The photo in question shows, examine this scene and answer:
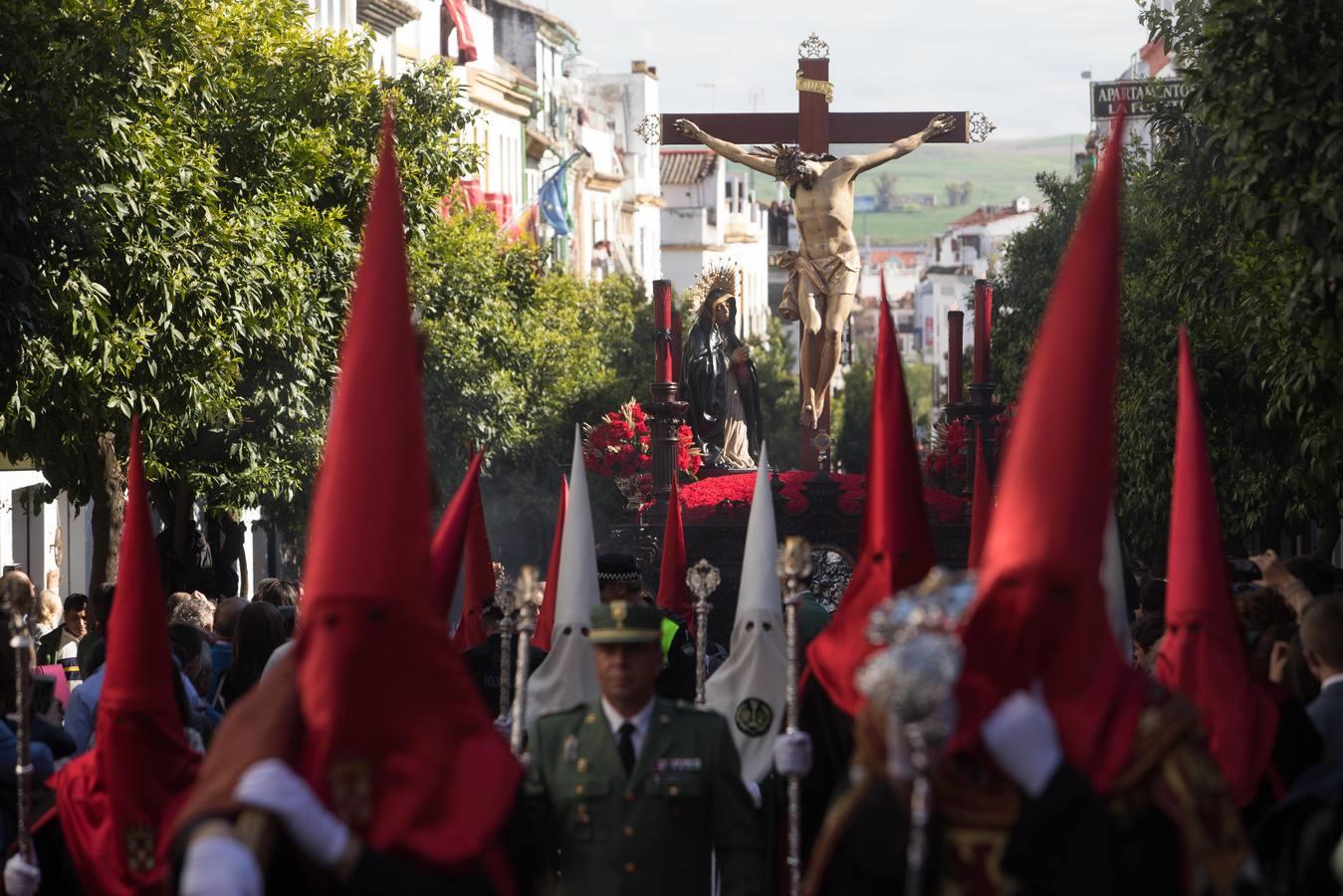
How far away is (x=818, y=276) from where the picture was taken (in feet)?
69.8

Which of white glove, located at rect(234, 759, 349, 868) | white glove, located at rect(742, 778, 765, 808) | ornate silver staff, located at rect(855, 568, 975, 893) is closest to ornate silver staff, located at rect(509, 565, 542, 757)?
white glove, located at rect(742, 778, 765, 808)

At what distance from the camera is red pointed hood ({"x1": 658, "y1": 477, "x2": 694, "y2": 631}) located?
13.3 m

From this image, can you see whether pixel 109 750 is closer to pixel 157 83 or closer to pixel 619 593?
pixel 619 593

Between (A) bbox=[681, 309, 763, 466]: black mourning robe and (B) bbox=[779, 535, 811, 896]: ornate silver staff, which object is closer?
(B) bbox=[779, 535, 811, 896]: ornate silver staff

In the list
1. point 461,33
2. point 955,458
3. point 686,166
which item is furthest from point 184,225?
point 686,166

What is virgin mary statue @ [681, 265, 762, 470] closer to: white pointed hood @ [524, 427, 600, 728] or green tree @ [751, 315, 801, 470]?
white pointed hood @ [524, 427, 600, 728]

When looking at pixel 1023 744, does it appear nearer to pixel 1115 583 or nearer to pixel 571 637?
pixel 1115 583

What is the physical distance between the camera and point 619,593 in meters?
10.7

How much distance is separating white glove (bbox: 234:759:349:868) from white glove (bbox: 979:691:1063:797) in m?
1.25

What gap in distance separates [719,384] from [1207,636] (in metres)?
14.7

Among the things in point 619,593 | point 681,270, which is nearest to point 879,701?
point 619,593

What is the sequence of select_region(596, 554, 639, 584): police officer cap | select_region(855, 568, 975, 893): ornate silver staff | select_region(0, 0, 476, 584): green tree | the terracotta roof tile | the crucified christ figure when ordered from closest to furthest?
1. select_region(855, 568, 975, 893): ornate silver staff
2. select_region(596, 554, 639, 584): police officer cap
3. select_region(0, 0, 476, 584): green tree
4. the crucified christ figure
5. the terracotta roof tile

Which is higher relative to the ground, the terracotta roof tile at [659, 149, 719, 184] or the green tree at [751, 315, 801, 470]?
the terracotta roof tile at [659, 149, 719, 184]

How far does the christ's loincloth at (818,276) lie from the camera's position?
21234 mm
